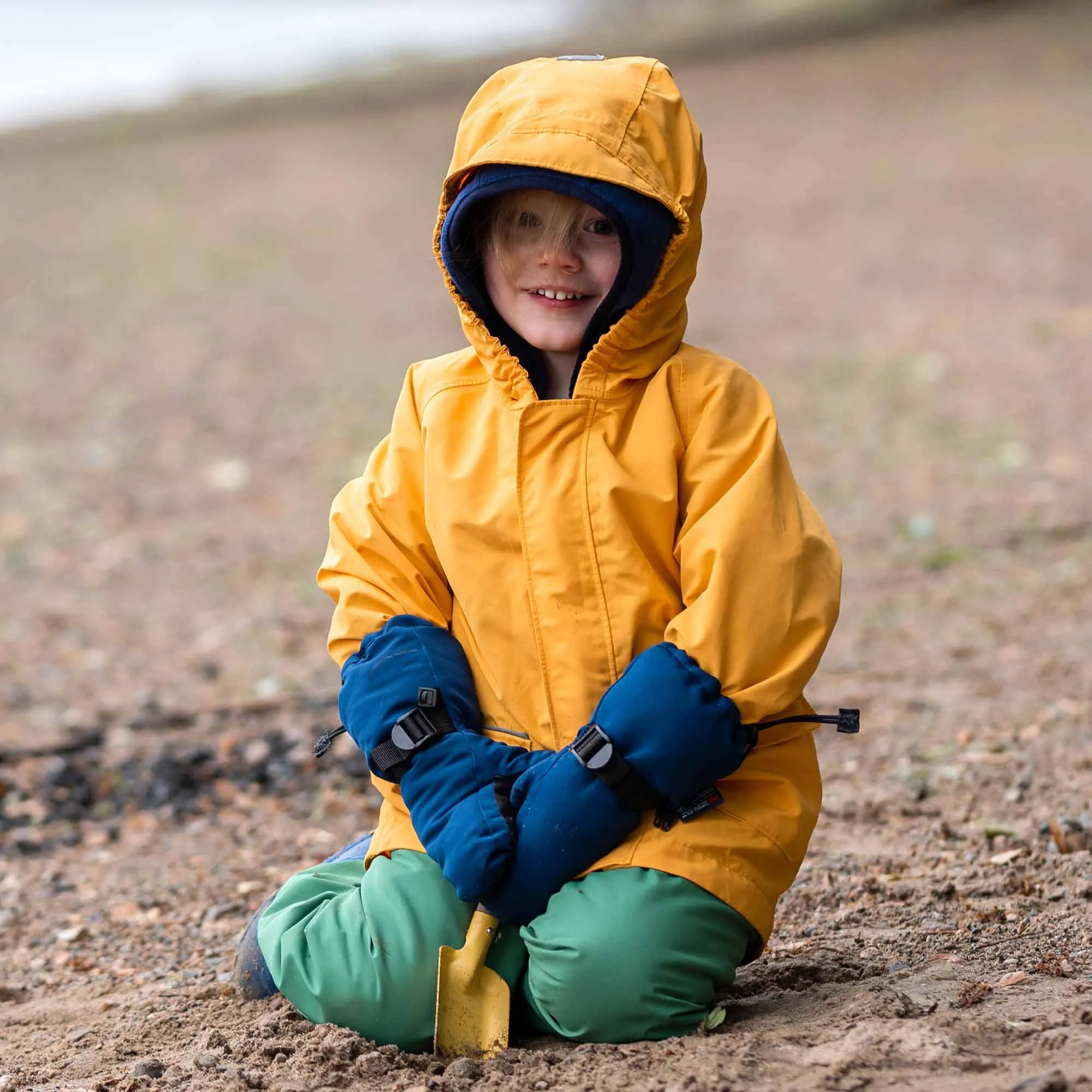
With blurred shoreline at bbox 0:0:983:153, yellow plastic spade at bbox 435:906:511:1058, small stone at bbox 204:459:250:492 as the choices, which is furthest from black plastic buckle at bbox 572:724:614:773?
blurred shoreline at bbox 0:0:983:153

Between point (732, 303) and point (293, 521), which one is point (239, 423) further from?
point (732, 303)

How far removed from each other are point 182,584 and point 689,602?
15.1 feet

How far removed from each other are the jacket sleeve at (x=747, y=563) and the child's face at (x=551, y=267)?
0.91 ft

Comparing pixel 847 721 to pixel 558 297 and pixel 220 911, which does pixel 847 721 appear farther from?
pixel 220 911

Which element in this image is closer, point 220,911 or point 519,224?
point 519,224

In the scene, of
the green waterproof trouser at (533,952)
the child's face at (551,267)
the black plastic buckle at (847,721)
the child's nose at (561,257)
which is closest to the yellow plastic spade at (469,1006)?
the green waterproof trouser at (533,952)

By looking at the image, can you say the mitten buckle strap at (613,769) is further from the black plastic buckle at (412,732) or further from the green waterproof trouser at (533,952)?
the black plastic buckle at (412,732)

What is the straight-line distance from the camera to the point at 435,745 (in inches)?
107

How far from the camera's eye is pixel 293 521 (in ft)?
24.7

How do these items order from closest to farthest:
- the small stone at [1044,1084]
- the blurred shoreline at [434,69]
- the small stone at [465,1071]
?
the small stone at [1044,1084], the small stone at [465,1071], the blurred shoreline at [434,69]

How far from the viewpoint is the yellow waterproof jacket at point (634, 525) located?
2604mm

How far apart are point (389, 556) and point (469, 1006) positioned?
0.87 meters

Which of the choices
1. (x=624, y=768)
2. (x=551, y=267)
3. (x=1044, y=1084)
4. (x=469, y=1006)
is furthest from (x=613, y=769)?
(x=551, y=267)

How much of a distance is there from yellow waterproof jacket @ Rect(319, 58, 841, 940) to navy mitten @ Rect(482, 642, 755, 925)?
51mm
